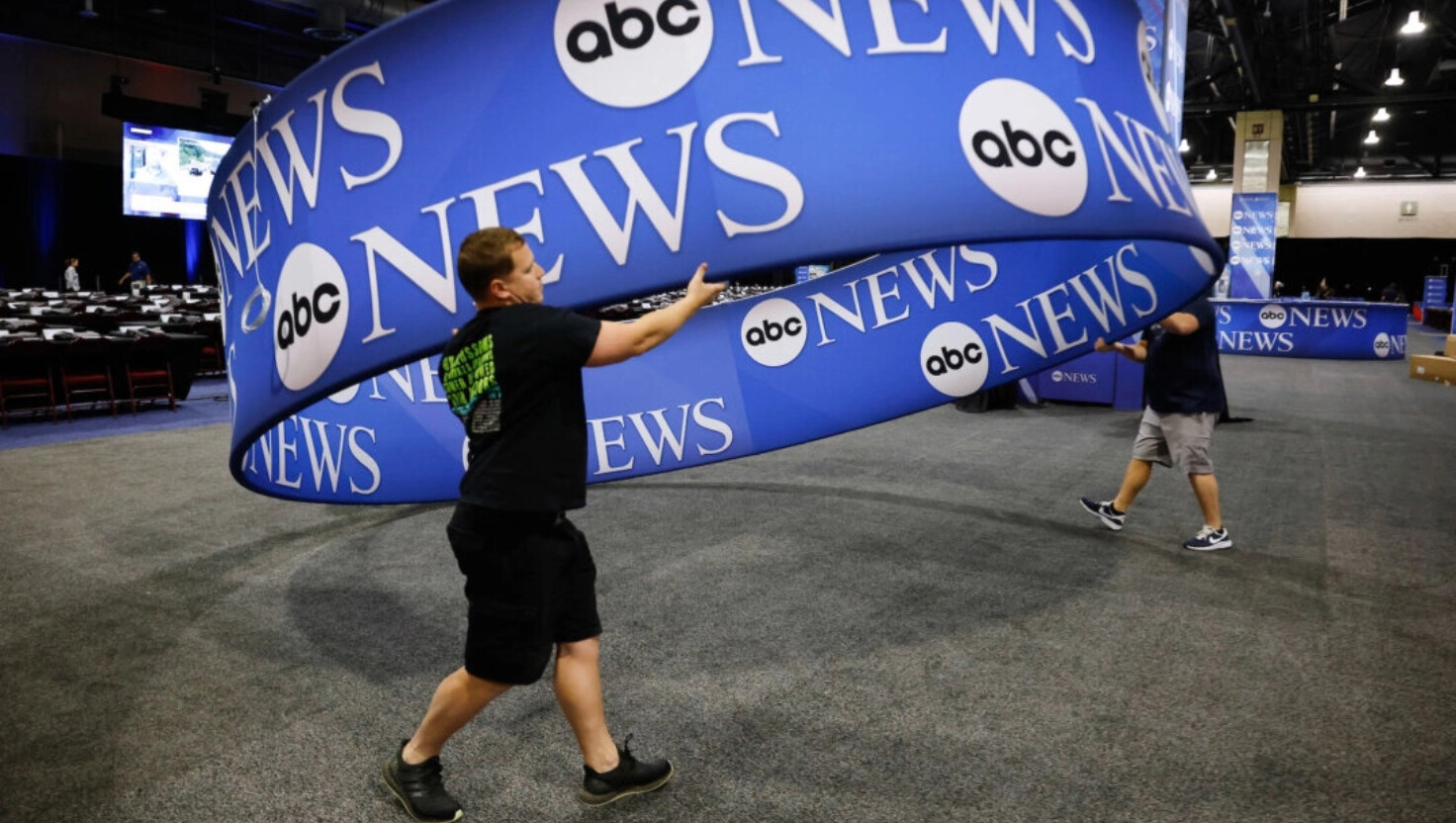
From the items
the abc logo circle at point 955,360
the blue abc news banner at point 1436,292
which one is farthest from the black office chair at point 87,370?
the blue abc news banner at point 1436,292

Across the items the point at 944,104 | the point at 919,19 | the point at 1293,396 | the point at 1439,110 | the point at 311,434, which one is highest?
the point at 1439,110

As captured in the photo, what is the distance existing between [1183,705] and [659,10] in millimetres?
2910

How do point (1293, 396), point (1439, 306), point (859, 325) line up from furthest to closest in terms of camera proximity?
1. point (1439, 306)
2. point (1293, 396)
3. point (859, 325)

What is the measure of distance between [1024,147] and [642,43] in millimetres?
1219

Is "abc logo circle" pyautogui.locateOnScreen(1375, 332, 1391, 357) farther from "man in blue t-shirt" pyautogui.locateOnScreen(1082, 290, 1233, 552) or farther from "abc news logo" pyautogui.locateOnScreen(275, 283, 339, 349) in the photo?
"abc news logo" pyautogui.locateOnScreen(275, 283, 339, 349)

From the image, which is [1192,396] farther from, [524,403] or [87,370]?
[87,370]

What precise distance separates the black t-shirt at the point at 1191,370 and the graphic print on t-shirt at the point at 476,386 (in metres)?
4.15

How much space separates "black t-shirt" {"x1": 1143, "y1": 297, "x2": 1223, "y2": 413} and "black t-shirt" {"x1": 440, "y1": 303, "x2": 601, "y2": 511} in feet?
13.1

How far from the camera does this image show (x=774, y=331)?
561cm

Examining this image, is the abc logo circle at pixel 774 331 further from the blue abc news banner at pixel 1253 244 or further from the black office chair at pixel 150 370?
the blue abc news banner at pixel 1253 244

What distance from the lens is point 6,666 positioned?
377cm

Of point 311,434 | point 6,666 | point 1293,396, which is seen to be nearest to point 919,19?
point 311,434

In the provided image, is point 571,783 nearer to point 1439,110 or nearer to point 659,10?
point 659,10

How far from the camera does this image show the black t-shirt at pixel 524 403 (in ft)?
7.91
